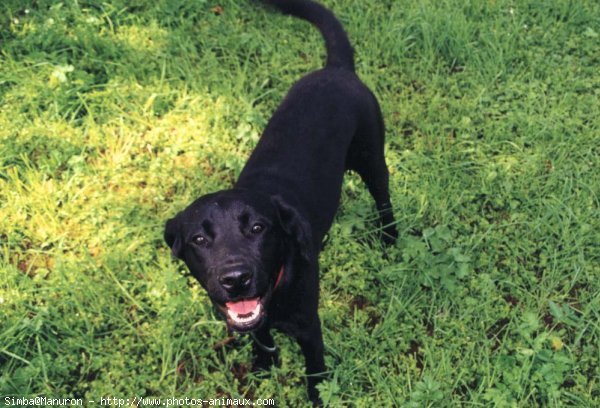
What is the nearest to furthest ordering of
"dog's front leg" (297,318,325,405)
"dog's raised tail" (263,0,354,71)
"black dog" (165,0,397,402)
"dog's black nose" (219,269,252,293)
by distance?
"dog's black nose" (219,269,252,293), "black dog" (165,0,397,402), "dog's front leg" (297,318,325,405), "dog's raised tail" (263,0,354,71)

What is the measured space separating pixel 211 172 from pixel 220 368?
145 centimetres

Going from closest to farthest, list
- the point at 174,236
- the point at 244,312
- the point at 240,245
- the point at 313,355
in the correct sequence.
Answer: the point at 240,245 → the point at 244,312 → the point at 174,236 → the point at 313,355

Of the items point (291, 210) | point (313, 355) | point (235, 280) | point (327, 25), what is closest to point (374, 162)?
point (327, 25)

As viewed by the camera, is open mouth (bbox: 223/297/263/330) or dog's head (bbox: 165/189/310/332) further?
open mouth (bbox: 223/297/263/330)

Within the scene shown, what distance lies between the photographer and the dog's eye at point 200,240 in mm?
2541

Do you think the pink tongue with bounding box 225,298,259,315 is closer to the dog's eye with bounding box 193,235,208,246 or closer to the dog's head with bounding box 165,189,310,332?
the dog's head with bounding box 165,189,310,332

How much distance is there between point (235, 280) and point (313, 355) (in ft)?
2.84

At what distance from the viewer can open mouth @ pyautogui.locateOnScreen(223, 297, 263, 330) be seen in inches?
101

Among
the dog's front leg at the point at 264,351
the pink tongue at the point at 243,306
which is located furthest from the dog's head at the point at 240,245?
the dog's front leg at the point at 264,351

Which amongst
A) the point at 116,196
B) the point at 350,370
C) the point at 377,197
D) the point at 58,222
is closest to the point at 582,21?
the point at 377,197

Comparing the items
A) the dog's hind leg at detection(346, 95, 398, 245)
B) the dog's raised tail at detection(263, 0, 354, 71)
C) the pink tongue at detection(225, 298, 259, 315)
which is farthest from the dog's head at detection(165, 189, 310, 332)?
the dog's raised tail at detection(263, 0, 354, 71)

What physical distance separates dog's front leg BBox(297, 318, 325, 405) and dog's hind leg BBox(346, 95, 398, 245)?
1000 millimetres

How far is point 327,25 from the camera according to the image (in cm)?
357

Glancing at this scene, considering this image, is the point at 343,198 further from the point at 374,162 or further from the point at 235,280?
the point at 235,280
